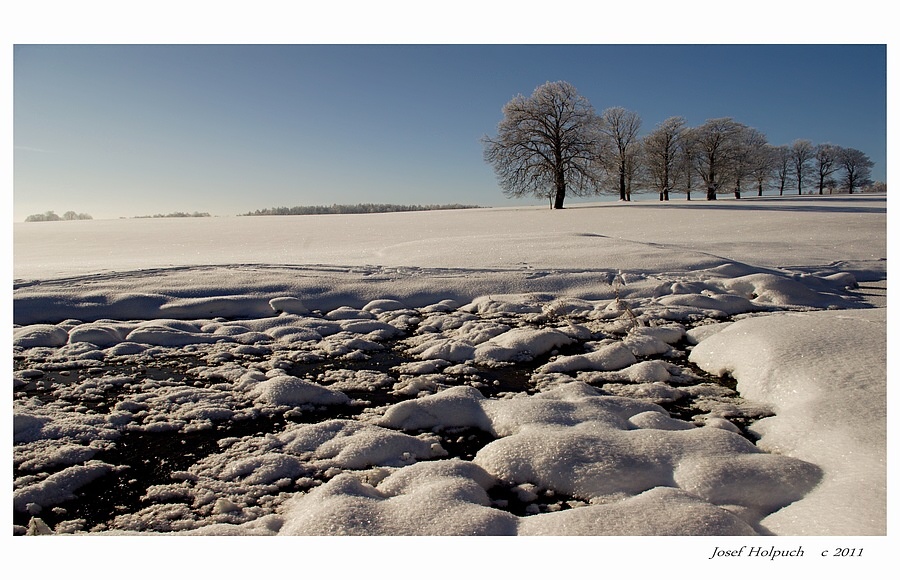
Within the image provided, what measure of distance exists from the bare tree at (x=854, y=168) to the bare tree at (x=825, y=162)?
47 centimetres

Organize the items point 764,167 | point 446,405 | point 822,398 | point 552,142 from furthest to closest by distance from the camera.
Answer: point 764,167 < point 552,142 < point 446,405 < point 822,398

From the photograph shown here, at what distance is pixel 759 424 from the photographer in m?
2.46

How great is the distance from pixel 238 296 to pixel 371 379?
2.63 meters

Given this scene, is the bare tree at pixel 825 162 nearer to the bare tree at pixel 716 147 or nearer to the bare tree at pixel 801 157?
the bare tree at pixel 801 157

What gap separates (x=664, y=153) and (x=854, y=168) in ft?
84.1

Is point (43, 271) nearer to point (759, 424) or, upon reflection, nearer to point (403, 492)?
point (403, 492)

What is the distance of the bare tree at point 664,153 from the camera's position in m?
30.4

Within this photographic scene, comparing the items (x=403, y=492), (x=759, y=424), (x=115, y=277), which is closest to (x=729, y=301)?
(x=759, y=424)

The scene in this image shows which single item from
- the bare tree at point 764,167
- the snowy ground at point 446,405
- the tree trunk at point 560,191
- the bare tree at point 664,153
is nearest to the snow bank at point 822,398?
the snowy ground at point 446,405

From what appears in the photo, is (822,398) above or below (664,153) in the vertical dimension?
below

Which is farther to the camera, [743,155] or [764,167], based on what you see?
[764,167]

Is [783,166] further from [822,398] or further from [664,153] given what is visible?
[822,398]

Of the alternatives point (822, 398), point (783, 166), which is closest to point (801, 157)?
point (783, 166)

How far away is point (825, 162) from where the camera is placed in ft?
142
